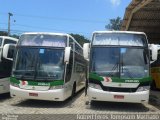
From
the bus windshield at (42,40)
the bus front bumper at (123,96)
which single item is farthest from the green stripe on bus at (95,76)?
the bus windshield at (42,40)

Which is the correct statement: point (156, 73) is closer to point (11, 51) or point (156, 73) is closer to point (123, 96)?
point (123, 96)

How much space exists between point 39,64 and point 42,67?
19 centimetres

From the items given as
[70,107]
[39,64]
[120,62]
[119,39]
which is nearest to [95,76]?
[120,62]

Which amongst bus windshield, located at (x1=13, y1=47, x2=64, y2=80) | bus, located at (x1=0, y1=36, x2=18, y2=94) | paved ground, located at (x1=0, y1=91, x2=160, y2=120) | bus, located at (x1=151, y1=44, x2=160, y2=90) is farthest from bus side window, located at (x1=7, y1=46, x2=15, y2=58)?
bus, located at (x1=151, y1=44, x2=160, y2=90)

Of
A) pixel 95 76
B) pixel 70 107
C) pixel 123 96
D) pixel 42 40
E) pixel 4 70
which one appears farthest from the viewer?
pixel 4 70

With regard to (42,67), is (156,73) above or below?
below

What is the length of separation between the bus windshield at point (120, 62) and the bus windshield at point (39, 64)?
4.72 feet

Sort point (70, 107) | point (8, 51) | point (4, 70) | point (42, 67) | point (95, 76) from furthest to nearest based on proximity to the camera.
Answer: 1. point (4, 70)
2. point (8, 51)
3. point (70, 107)
4. point (42, 67)
5. point (95, 76)

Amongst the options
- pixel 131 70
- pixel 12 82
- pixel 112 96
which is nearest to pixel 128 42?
pixel 131 70

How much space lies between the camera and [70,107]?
16.4 meters

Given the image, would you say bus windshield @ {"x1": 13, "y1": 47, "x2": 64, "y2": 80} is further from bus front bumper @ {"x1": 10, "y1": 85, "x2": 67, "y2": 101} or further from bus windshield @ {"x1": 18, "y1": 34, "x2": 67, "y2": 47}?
bus front bumper @ {"x1": 10, "y1": 85, "x2": 67, "y2": 101}

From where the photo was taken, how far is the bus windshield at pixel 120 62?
15.6 metres

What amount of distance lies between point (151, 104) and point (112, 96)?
3.47 metres

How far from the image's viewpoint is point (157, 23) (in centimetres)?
2817
